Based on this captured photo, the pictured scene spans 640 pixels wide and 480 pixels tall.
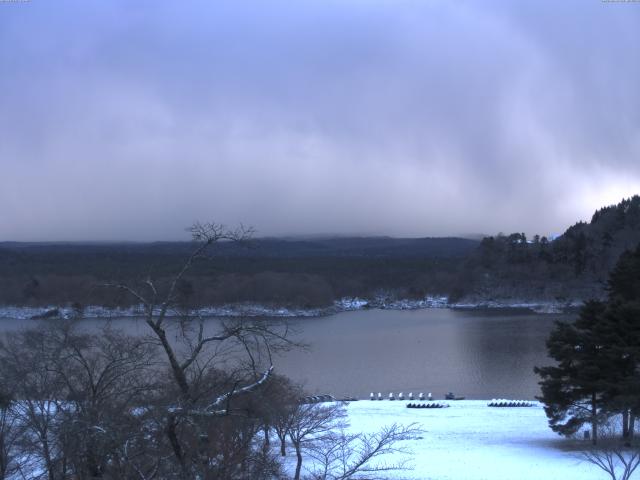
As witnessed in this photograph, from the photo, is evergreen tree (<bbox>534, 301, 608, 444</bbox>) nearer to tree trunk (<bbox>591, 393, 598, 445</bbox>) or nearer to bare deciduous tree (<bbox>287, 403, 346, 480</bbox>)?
tree trunk (<bbox>591, 393, 598, 445</bbox>)

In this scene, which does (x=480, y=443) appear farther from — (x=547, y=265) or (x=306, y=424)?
(x=547, y=265)

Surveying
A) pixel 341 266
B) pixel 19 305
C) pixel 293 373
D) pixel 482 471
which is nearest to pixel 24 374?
pixel 482 471

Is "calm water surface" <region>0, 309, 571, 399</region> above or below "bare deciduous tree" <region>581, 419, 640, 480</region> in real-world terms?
below

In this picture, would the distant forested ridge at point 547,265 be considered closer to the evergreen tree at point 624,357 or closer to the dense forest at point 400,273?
the dense forest at point 400,273

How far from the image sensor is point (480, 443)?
54.0ft

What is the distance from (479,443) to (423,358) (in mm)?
17272

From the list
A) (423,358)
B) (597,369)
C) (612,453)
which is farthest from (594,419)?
(423,358)

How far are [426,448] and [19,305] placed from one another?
55576 mm

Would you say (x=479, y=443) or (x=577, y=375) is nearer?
(x=577, y=375)

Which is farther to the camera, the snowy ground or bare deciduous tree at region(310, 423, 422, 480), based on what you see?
the snowy ground

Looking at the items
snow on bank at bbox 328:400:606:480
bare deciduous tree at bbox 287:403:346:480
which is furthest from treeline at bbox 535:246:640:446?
bare deciduous tree at bbox 287:403:346:480

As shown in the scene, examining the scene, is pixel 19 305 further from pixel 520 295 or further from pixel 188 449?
pixel 188 449

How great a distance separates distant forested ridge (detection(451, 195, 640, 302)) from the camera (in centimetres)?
7656

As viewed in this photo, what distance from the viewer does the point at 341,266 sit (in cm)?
10006
